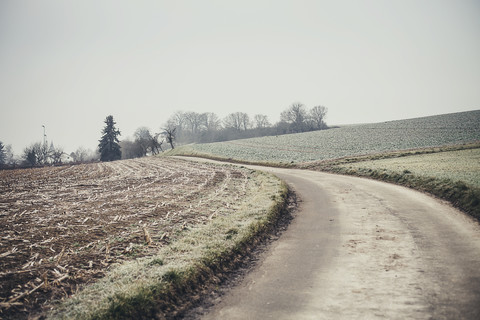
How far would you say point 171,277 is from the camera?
682 cm

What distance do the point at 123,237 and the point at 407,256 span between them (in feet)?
29.0

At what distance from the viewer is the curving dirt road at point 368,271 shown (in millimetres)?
5469

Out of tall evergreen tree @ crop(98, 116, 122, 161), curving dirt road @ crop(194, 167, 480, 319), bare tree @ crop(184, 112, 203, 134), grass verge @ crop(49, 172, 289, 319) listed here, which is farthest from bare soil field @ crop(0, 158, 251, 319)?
bare tree @ crop(184, 112, 203, 134)

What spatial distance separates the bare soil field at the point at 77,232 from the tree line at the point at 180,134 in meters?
72.4

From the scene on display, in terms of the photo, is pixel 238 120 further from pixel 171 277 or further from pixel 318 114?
pixel 171 277

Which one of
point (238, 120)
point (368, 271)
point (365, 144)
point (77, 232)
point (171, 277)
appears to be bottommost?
point (368, 271)

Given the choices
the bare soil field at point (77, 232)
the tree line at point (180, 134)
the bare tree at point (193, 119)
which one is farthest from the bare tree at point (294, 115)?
the bare soil field at point (77, 232)

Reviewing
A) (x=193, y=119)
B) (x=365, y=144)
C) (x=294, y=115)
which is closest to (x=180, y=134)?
(x=193, y=119)

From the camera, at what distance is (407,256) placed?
7750 millimetres

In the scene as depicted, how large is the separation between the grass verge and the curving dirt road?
2.74 ft

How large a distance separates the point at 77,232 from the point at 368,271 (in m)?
9.62

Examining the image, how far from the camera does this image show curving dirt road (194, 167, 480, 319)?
5.47 meters

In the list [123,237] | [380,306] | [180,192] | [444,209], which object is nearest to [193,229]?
[123,237]

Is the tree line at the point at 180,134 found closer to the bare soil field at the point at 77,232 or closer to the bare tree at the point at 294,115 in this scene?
the bare tree at the point at 294,115
